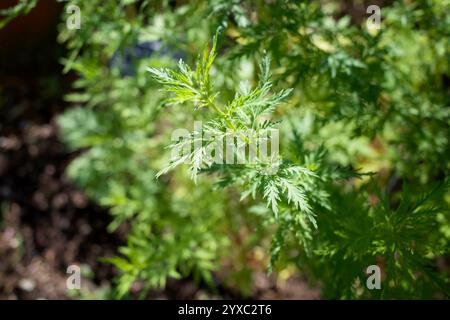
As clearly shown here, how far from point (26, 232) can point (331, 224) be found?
6.84 ft

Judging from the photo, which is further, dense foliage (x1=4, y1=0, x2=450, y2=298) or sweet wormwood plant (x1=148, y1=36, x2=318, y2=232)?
dense foliage (x1=4, y1=0, x2=450, y2=298)

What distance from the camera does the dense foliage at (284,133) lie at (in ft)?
4.37

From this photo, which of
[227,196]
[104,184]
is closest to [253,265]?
[227,196]

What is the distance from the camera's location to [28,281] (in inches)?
105

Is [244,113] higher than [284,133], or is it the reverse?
[284,133]

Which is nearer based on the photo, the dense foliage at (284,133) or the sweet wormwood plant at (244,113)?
the sweet wormwood plant at (244,113)

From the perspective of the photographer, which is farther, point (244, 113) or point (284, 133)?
point (284, 133)

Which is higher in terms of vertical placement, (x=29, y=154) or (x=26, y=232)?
(x=29, y=154)

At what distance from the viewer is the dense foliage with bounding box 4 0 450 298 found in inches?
52.5

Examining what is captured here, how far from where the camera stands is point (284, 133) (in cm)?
213

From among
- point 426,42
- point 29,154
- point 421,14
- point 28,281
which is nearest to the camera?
point 421,14

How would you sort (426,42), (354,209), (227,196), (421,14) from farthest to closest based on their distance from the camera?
(227,196) < (426,42) < (421,14) < (354,209)

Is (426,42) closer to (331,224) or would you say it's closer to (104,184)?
(331,224)
